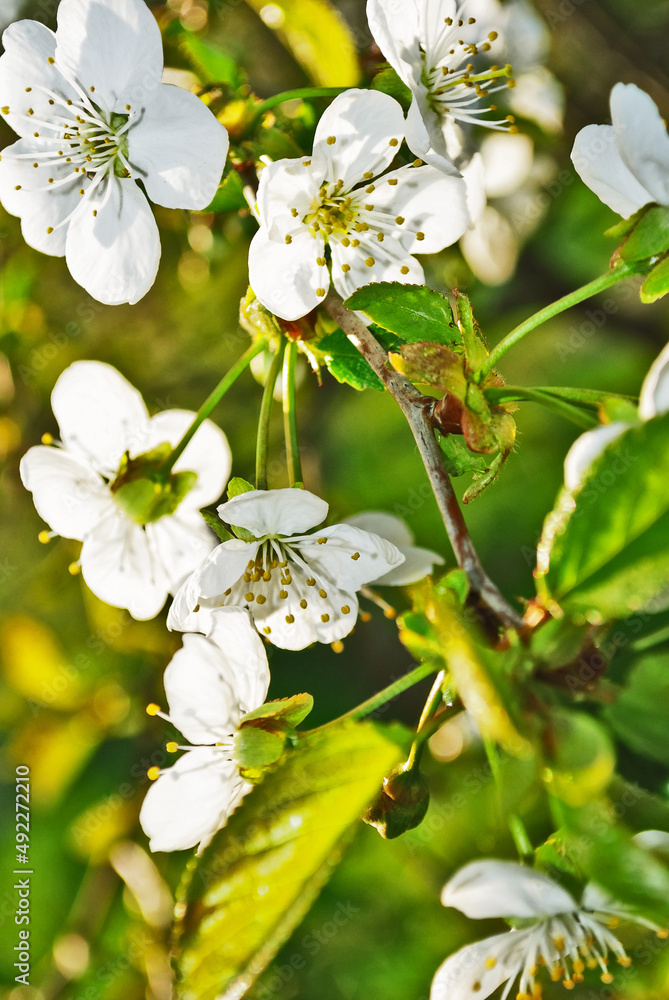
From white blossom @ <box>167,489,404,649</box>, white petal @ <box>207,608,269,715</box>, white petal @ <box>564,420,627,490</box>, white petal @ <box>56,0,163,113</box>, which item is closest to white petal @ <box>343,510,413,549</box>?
white blossom @ <box>167,489,404,649</box>

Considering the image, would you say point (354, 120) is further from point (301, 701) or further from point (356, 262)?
point (301, 701)

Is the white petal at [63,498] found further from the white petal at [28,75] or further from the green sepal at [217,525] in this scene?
the white petal at [28,75]

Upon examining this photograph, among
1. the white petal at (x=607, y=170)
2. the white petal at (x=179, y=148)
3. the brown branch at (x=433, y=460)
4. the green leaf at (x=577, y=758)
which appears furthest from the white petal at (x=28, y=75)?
the green leaf at (x=577, y=758)

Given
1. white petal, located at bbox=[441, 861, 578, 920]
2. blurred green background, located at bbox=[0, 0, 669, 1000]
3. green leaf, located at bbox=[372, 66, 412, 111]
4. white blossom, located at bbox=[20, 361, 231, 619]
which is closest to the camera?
white petal, located at bbox=[441, 861, 578, 920]

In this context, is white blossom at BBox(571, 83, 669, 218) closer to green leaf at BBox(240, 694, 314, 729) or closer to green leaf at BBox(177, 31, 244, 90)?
green leaf at BBox(177, 31, 244, 90)

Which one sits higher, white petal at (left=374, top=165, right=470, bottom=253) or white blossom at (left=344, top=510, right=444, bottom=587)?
white petal at (left=374, top=165, right=470, bottom=253)

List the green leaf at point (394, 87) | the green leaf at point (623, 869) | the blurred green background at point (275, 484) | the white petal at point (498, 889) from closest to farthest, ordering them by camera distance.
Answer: the green leaf at point (623, 869) → the white petal at point (498, 889) → the green leaf at point (394, 87) → the blurred green background at point (275, 484)
